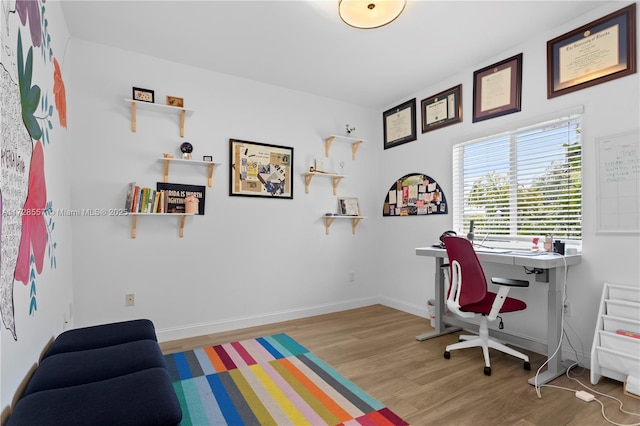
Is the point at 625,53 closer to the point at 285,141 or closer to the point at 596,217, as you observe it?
the point at 596,217

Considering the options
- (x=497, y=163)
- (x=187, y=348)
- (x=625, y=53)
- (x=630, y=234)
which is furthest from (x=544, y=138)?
(x=187, y=348)

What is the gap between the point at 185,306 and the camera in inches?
124

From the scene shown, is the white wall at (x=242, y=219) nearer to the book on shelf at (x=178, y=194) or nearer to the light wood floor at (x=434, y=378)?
the book on shelf at (x=178, y=194)

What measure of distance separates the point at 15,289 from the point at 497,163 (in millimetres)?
3527

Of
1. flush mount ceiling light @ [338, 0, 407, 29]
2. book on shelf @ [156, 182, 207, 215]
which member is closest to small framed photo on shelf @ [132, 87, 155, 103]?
book on shelf @ [156, 182, 207, 215]

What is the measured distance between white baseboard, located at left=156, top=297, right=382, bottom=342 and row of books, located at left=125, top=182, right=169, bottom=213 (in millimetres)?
1118

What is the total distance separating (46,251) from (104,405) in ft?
3.96

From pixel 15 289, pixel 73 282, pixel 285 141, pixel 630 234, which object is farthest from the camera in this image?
pixel 285 141

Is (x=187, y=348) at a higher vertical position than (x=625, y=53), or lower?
lower

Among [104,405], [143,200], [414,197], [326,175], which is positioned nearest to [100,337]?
[104,405]

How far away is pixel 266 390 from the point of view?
2141 millimetres

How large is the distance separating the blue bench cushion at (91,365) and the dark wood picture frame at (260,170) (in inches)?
79.2

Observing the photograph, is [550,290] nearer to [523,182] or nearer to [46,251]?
[523,182]

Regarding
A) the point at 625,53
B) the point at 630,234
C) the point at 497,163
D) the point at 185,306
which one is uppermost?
the point at 625,53
